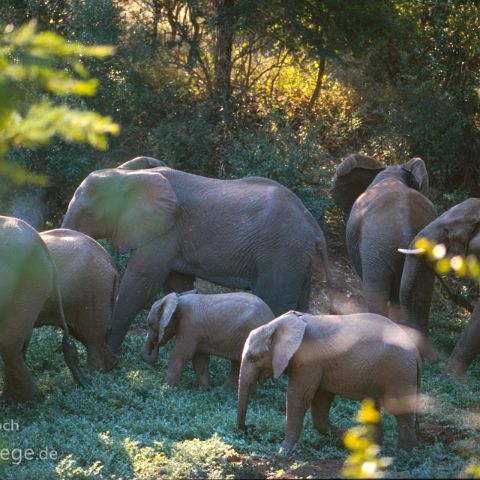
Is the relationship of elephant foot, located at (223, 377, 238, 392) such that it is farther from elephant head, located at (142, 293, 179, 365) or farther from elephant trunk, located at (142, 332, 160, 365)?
elephant trunk, located at (142, 332, 160, 365)

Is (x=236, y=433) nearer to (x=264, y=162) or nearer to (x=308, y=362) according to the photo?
(x=308, y=362)

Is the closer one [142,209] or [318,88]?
[142,209]

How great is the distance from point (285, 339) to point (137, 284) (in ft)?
11.7

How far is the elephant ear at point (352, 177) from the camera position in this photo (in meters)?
12.8

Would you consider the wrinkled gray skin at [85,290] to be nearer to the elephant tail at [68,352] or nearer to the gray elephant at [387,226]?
the elephant tail at [68,352]

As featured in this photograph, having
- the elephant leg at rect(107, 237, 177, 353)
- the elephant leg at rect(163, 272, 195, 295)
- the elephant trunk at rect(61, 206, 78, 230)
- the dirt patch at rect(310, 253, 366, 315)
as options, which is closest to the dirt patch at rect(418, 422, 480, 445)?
the elephant leg at rect(107, 237, 177, 353)

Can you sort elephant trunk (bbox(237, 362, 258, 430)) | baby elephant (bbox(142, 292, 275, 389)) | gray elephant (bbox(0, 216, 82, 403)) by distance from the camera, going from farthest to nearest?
baby elephant (bbox(142, 292, 275, 389)) → gray elephant (bbox(0, 216, 82, 403)) → elephant trunk (bbox(237, 362, 258, 430))

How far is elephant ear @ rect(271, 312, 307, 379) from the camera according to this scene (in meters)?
6.84

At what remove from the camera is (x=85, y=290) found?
29.8 ft

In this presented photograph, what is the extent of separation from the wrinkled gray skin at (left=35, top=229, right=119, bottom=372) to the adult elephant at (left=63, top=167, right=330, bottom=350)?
2.66ft

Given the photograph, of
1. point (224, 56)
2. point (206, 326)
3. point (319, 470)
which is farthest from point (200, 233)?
point (224, 56)

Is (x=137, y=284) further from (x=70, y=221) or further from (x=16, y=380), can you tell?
(x=16, y=380)

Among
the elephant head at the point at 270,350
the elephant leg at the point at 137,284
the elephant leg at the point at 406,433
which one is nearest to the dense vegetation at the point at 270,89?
the elephant leg at the point at 137,284

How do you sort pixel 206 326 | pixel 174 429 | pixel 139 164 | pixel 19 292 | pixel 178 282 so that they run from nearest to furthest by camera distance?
pixel 174 429 < pixel 19 292 < pixel 206 326 < pixel 178 282 < pixel 139 164
